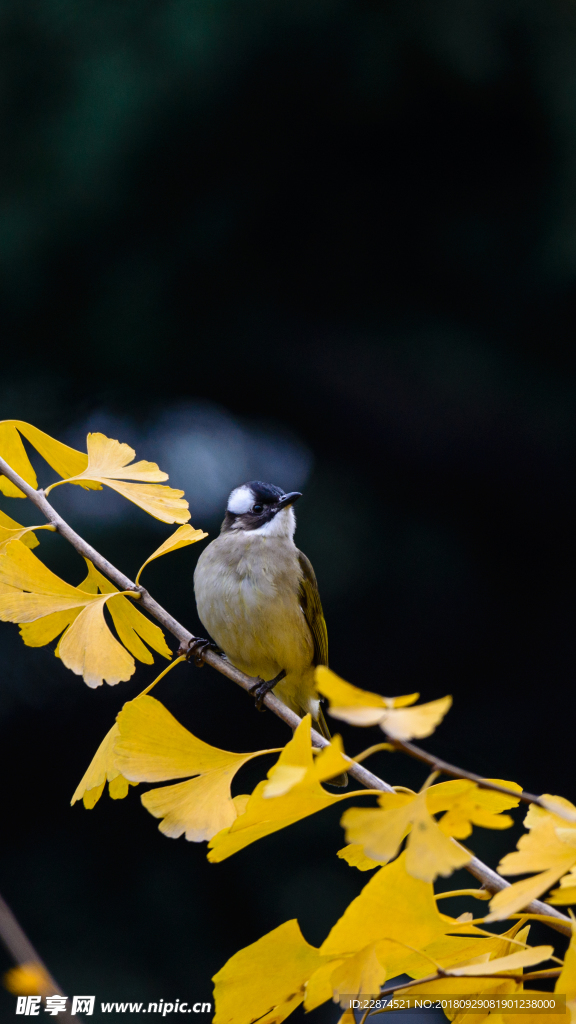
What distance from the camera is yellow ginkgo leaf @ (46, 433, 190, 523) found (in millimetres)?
980

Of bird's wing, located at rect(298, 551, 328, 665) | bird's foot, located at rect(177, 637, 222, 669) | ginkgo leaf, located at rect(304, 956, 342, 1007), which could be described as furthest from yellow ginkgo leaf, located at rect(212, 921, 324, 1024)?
bird's wing, located at rect(298, 551, 328, 665)

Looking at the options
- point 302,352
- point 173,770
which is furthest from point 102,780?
point 302,352

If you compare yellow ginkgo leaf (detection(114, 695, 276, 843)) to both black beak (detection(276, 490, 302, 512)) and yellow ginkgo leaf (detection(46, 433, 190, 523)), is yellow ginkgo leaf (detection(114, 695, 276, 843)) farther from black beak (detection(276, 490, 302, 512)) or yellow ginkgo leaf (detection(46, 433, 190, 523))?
black beak (detection(276, 490, 302, 512))

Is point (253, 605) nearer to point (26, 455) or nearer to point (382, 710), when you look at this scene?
point (26, 455)

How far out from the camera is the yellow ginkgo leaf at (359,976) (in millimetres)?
521

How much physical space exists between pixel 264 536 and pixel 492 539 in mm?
1576

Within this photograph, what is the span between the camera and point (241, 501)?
2.29 metres

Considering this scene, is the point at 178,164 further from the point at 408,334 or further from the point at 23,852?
the point at 23,852

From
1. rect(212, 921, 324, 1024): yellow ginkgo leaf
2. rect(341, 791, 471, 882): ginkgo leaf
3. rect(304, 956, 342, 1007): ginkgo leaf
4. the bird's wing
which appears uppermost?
rect(341, 791, 471, 882): ginkgo leaf

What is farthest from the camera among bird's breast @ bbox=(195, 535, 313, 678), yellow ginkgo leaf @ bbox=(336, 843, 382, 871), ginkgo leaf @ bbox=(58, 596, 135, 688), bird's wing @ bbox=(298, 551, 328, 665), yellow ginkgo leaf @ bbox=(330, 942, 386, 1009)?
bird's wing @ bbox=(298, 551, 328, 665)

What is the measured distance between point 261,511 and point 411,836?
1.74 metres

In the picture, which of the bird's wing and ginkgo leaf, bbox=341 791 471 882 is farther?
the bird's wing

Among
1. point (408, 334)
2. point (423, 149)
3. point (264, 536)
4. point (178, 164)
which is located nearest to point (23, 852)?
point (264, 536)

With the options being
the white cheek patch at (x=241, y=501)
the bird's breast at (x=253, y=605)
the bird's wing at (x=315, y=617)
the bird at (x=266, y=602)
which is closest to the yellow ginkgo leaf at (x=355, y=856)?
the bird at (x=266, y=602)
